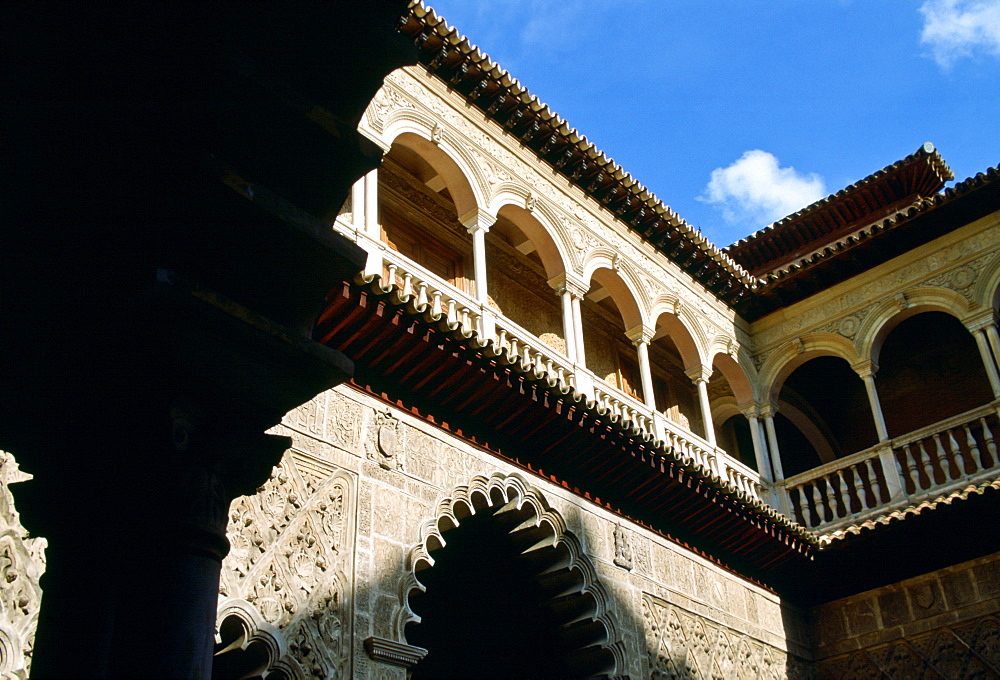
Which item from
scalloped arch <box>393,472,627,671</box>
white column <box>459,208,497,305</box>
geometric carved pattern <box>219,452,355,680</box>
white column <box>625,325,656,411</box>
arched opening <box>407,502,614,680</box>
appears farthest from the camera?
white column <box>625,325,656,411</box>

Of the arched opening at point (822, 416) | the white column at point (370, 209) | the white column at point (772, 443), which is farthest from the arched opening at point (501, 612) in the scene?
the arched opening at point (822, 416)

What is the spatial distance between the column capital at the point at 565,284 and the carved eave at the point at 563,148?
4.16 feet

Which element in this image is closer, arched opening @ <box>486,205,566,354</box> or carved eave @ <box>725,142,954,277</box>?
arched opening @ <box>486,205,566,354</box>

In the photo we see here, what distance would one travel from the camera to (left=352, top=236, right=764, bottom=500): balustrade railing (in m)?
7.88

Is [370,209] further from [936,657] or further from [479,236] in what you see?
[936,657]

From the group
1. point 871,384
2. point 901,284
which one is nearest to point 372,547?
point 871,384

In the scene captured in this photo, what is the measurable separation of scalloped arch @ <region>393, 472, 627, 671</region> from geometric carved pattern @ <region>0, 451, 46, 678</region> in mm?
2366

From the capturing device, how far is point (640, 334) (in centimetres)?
1147

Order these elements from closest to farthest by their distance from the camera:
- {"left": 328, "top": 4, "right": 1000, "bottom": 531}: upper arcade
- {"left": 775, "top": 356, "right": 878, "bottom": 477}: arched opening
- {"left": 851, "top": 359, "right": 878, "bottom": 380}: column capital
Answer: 1. {"left": 328, "top": 4, "right": 1000, "bottom": 531}: upper arcade
2. {"left": 851, "top": 359, "right": 878, "bottom": 380}: column capital
3. {"left": 775, "top": 356, "right": 878, "bottom": 477}: arched opening

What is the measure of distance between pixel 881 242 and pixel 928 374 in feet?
7.94

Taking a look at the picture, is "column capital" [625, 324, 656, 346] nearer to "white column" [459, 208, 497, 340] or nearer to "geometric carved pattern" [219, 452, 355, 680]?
"white column" [459, 208, 497, 340]

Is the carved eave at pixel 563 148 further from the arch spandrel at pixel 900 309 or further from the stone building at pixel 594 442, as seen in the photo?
the arch spandrel at pixel 900 309

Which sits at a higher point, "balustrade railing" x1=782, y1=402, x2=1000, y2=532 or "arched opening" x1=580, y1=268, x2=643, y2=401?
"arched opening" x1=580, y1=268, x2=643, y2=401

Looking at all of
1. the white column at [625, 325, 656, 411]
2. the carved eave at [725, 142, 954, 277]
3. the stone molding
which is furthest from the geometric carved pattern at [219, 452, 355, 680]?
the carved eave at [725, 142, 954, 277]
